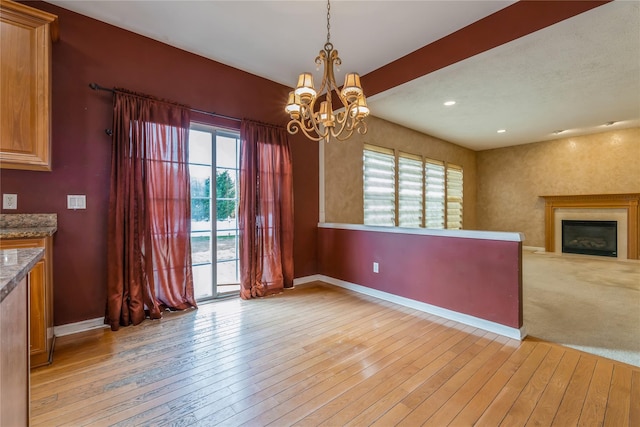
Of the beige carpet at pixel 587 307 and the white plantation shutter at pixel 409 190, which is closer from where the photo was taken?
the beige carpet at pixel 587 307

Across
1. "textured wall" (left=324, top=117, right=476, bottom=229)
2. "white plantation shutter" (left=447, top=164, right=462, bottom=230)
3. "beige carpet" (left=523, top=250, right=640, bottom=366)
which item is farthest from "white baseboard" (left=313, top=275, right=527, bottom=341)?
"white plantation shutter" (left=447, top=164, right=462, bottom=230)

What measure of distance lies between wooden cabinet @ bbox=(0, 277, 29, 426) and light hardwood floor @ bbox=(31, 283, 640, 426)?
694 mm

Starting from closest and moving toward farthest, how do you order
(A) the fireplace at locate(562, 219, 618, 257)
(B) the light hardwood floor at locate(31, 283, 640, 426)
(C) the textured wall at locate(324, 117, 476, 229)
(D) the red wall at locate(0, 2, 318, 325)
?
(B) the light hardwood floor at locate(31, 283, 640, 426) → (D) the red wall at locate(0, 2, 318, 325) → (C) the textured wall at locate(324, 117, 476, 229) → (A) the fireplace at locate(562, 219, 618, 257)

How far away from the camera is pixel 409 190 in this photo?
20.0ft

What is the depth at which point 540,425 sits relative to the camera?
1550 mm

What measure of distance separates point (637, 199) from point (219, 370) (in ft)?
28.7

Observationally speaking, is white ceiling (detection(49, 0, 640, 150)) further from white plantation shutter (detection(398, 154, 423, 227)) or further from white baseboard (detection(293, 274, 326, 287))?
white baseboard (detection(293, 274, 326, 287))

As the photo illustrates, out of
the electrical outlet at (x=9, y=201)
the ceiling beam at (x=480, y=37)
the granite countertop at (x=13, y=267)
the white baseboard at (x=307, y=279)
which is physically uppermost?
the ceiling beam at (x=480, y=37)

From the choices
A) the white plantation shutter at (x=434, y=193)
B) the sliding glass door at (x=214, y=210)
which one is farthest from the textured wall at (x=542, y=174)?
the sliding glass door at (x=214, y=210)

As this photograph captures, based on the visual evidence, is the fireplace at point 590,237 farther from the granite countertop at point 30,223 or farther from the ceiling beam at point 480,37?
the granite countertop at point 30,223

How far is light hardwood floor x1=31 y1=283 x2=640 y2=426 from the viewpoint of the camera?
162cm

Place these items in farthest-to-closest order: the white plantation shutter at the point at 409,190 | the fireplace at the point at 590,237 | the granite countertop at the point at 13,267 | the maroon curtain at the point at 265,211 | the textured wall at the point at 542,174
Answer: the fireplace at the point at 590,237 → the textured wall at the point at 542,174 → the white plantation shutter at the point at 409,190 → the maroon curtain at the point at 265,211 → the granite countertop at the point at 13,267

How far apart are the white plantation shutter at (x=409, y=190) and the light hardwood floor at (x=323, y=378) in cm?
338

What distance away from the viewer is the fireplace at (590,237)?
636 cm
